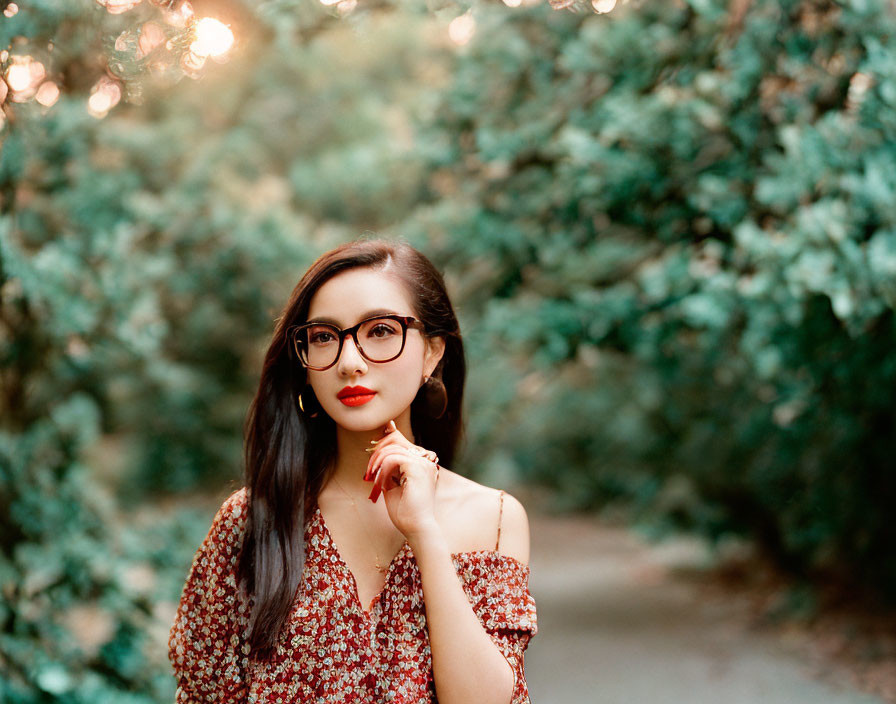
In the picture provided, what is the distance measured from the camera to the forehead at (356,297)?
1738mm

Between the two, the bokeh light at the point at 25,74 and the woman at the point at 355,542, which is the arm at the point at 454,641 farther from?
the bokeh light at the point at 25,74

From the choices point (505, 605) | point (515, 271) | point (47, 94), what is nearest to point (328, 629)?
point (505, 605)

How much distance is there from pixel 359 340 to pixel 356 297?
3.1 inches

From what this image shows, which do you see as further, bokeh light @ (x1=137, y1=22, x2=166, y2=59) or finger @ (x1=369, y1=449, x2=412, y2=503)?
bokeh light @ (x1=137, y1=22, x2=166, y2=59)

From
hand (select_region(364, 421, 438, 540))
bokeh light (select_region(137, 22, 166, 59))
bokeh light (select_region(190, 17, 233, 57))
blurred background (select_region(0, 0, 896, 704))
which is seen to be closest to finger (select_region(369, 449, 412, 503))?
hand (select_region(364, 421, 438, 540))

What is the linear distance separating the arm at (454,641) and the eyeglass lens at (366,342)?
336 mm

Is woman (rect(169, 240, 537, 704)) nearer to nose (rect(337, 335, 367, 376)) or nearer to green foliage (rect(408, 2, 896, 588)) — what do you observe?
nose (rect(337, 335, 367, 376))

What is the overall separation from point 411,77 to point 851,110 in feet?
25.3

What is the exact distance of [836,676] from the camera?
6516 millimetres

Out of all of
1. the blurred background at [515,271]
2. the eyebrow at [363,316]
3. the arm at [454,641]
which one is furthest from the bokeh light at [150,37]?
the arm at [454,641]

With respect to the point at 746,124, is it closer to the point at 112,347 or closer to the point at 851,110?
the point at 851,110

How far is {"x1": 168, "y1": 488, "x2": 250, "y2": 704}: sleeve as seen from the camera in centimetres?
170

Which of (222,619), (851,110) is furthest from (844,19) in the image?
(222,619)

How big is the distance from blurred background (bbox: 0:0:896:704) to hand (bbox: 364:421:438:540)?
59 centimetres
